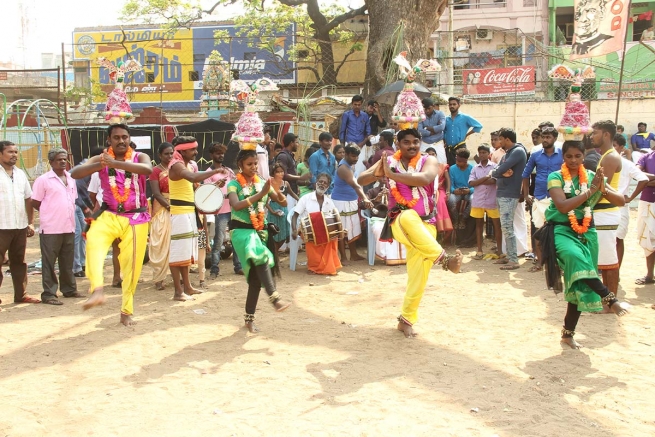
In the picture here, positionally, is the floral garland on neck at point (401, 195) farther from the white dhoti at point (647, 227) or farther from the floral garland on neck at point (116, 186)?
the white dhoti at point (647, 227)

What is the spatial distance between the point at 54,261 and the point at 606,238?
6.62m

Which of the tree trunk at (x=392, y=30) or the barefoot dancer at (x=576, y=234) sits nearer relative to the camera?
the barefoot dancer at (x=576, y=234)

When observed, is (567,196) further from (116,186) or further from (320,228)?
(320,228)

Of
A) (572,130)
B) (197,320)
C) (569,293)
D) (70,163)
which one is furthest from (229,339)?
(70,163)

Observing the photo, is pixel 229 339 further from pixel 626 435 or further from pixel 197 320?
pixel 626 435

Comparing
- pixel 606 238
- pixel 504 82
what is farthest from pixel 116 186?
pixel 504 82

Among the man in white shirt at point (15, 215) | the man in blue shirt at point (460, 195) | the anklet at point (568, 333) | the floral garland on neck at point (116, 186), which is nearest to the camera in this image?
the anklet at point (568, 333)

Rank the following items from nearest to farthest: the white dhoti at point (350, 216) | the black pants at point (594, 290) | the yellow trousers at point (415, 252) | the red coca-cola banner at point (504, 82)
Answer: the black pants at point (594, 290)
the yellow trousers at point (415, 252)
the white dhoti at point (350, 216)
the red coca-cola banner at point (504, 82)

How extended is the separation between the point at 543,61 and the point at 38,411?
1064 inches

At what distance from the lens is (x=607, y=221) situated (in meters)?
7.18

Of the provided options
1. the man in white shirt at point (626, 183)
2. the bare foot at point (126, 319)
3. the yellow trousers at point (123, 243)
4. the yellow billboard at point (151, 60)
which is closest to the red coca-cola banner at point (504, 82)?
the man in white shirt at point (626, 183)

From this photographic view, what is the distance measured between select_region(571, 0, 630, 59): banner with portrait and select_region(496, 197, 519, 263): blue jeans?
6.92 m

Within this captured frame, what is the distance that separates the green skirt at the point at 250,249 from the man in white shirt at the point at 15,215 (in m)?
3.03

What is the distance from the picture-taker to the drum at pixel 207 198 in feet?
26.4
